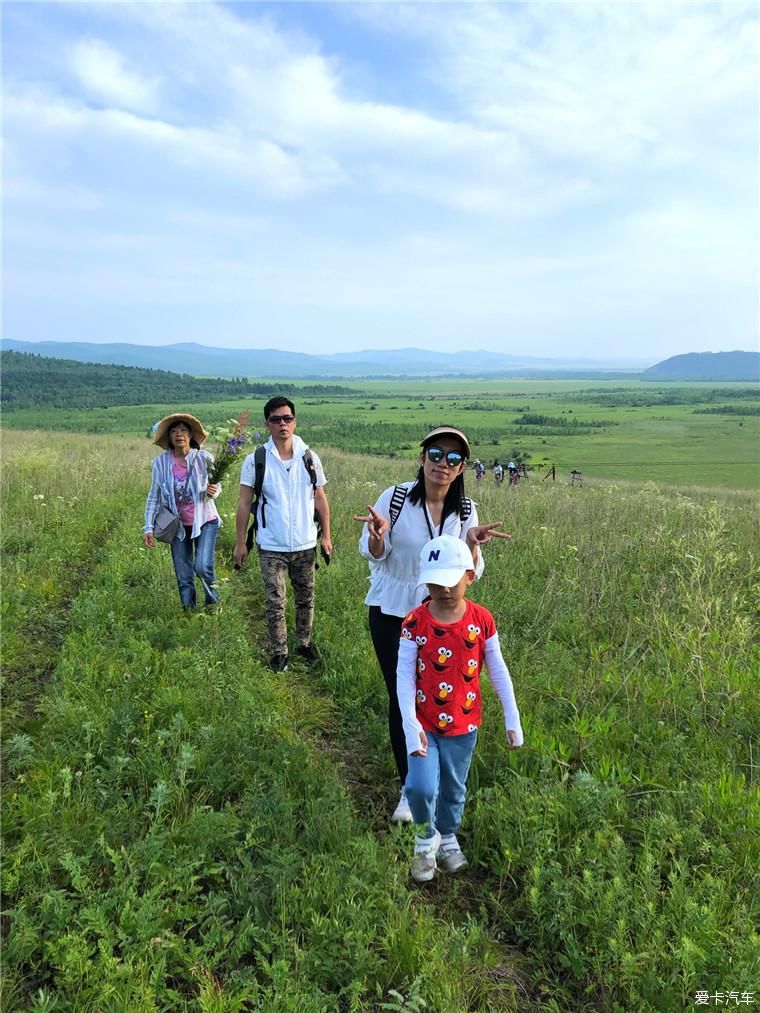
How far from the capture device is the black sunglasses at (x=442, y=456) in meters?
3.04

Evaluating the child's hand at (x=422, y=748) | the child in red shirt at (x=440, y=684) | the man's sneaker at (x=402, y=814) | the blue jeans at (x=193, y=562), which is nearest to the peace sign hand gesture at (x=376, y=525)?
the child in red shirt at (x=440, y=684)

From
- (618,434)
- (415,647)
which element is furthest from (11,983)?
(618,434)

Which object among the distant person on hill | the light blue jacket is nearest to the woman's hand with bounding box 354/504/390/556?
the distant person on hill

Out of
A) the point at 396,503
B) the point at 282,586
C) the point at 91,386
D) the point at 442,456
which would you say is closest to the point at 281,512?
the point at 282,586

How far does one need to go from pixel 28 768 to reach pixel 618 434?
5269cm

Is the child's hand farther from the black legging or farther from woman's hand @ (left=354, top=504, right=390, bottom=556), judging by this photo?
woman's hand @ (left=354, top=504, right=390, bottom=556)

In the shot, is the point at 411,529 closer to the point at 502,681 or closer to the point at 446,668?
the point at 446,668

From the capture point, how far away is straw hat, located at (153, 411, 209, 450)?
18.3ft

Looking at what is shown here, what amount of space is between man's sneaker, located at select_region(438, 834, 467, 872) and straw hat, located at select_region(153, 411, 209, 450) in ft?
13.9

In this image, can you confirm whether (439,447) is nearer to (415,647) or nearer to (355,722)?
(415,647)

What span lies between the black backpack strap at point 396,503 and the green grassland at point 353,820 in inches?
62.8

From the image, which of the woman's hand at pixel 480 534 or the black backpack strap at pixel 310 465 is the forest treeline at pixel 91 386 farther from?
the woman's hand at pixel 480 534

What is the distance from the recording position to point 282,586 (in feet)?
16.3

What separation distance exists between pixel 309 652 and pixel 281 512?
1.34 metres
